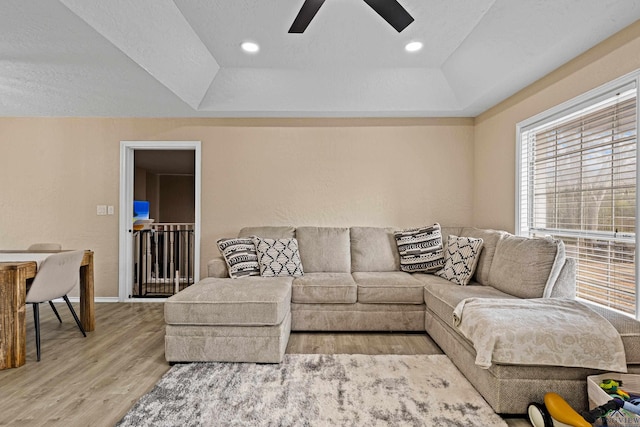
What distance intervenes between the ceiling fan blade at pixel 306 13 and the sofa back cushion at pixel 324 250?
7.16 ft

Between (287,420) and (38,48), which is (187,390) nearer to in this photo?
(287,420)

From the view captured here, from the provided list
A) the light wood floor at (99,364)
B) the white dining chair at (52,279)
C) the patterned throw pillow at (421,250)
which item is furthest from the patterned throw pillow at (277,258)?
the white dining chair at (52,279)

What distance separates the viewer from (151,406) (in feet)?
6.38

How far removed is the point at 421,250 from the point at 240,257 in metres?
1.91

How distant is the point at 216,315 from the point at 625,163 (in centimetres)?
299

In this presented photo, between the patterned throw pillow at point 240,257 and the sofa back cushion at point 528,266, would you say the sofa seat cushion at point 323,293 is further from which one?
the sofa back cushion at point 528,266

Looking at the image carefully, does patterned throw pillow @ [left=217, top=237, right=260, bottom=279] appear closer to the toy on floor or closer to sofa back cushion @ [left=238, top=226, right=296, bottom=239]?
sofa back cushion @ [left=238, top=226, right=296, bottom=239]

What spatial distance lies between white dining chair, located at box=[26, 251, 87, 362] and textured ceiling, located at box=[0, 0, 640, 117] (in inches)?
61.3

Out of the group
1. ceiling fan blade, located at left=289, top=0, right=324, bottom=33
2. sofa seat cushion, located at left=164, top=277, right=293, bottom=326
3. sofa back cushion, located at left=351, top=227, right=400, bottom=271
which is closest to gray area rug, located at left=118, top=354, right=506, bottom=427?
sofa seat cushion, located at left=164, top=277, right=293, bottom=326

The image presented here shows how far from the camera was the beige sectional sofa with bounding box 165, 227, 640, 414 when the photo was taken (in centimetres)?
185

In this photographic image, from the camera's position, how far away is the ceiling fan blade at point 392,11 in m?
1.83

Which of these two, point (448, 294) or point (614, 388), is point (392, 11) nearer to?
point (448, 294)

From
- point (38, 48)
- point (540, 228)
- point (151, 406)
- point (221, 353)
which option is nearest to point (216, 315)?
point (221, 353)

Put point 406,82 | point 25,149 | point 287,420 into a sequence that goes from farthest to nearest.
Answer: point 25,149, point 406,82, point 287,420
